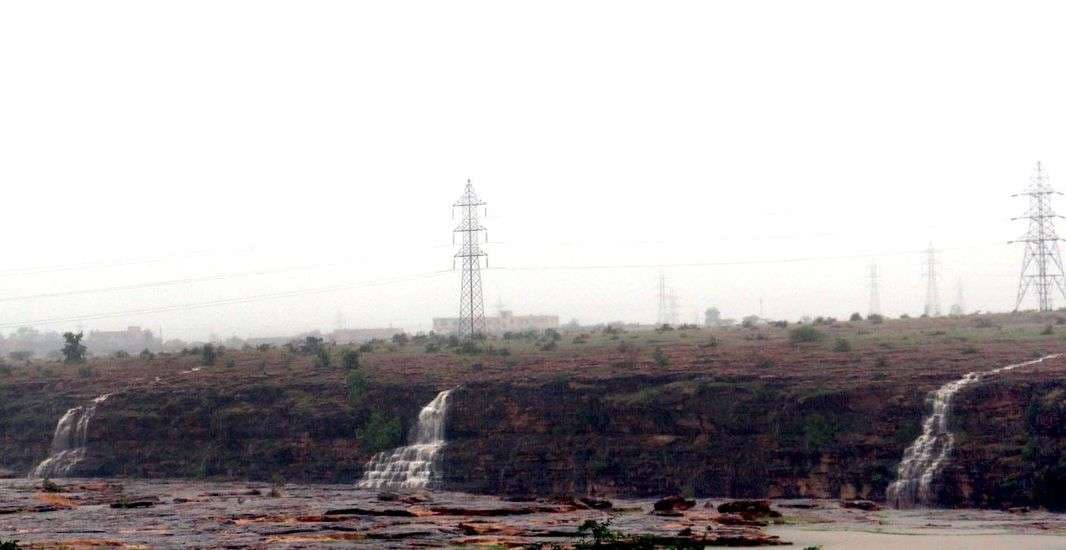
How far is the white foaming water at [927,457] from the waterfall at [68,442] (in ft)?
148

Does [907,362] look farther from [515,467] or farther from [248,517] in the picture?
[248,517]

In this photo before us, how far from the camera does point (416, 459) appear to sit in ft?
258

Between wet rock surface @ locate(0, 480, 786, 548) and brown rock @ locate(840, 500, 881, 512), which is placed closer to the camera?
wet rock surface @ locate(0, 480, 786, 548)

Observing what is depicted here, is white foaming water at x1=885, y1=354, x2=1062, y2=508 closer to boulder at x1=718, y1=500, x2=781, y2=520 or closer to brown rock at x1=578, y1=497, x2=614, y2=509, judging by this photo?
boulder at x1=718, y1=500, x2=781, y2=520

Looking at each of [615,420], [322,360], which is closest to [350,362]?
[322,360]

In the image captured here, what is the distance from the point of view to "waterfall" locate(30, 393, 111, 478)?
87.1m

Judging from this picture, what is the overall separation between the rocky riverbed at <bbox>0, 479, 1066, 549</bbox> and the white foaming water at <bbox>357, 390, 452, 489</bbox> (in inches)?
207

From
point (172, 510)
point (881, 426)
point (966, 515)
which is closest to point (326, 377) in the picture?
point (172, 510)

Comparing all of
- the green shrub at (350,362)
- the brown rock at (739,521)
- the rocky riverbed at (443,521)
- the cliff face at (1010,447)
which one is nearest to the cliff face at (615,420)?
the cliff face at (1010,447)

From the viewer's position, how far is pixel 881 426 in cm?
6988

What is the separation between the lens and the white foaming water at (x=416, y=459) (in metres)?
77.1

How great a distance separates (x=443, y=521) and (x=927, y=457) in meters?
21.6

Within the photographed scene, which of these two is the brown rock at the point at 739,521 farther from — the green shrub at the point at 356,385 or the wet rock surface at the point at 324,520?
the green shrub at the point at 356,385

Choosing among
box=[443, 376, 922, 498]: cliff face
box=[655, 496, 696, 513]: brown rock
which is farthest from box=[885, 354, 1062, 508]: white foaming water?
box=[655, 496, 696, 513]: brown rock
